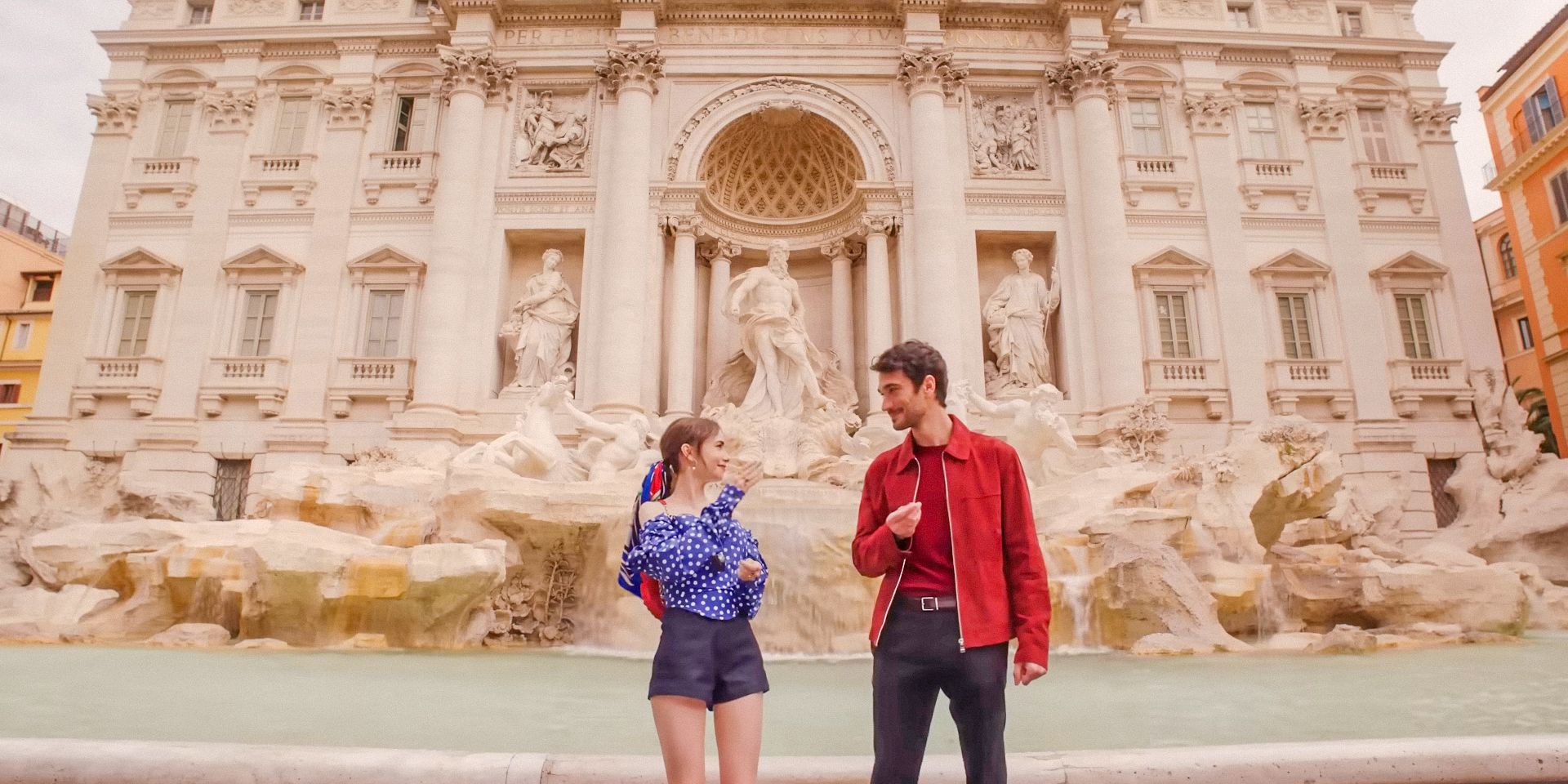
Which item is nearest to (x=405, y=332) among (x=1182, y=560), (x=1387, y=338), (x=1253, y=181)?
(x=1182, y=560)

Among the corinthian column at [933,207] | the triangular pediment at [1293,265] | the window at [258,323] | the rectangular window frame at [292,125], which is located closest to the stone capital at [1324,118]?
the triangular pediment at [1293,265]

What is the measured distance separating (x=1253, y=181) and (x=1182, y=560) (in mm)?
13351

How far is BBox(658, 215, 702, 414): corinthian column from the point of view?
54.5 ft

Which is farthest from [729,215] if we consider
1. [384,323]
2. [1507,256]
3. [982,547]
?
[1507,256]

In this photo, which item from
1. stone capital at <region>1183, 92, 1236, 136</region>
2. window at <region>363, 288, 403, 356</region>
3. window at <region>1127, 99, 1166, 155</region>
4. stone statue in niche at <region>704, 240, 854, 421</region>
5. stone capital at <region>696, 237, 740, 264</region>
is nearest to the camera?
stone statue in niche at <region>704, 240, 854, 421</region>

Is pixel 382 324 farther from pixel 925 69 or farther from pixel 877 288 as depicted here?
pixel 925 69

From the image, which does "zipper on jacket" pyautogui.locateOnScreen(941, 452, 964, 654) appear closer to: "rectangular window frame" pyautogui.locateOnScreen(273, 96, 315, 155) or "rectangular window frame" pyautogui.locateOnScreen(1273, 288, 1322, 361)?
"rectangular window frame" pyautogui.locateOnScreen(1273, 288, 1322, 361)

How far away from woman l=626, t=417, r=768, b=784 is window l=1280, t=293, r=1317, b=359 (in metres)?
18.6

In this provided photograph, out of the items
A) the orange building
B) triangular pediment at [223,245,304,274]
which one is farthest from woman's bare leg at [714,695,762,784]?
the orange building

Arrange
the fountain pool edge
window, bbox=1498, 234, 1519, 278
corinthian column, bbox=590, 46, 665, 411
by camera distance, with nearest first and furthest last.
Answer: the fountain pool edge → corinthian column, bbox=590, 46, 665, 411 → window, bbox=1498, 234, 1519, 278

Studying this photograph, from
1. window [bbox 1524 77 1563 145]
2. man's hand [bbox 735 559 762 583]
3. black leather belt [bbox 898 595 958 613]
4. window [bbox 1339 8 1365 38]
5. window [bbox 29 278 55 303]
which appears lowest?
black leather belt [bbox 898 595 958 613]

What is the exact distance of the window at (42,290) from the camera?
91.1ft

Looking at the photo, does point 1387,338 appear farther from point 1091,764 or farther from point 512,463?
point 1091,764

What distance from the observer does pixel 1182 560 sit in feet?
28.6
